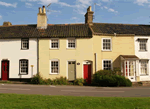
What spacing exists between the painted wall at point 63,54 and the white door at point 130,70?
181 inches

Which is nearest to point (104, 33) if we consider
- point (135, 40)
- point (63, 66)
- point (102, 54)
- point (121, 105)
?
point (102, 54)

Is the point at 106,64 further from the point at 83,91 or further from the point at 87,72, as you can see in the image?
the point at 83,91

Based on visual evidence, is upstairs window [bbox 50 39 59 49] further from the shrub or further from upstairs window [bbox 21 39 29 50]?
the shrub

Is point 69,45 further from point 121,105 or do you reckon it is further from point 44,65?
point 121,105

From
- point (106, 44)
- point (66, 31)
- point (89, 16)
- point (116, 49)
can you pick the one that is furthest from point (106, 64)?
point (89, 16)

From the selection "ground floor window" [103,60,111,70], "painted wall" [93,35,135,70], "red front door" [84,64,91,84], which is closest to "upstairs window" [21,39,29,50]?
"red front door" [84,64,91,84]

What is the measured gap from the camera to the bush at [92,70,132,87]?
16.8 meters

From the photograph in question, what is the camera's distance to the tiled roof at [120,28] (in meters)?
20.7

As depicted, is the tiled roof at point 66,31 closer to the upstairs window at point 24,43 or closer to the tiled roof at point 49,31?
the tiled roof at point 49,31

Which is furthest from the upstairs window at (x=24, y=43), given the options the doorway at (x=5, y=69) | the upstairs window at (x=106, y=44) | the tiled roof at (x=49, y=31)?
the upstairs window at (x=106, y=44)

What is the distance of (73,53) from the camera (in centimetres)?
1967

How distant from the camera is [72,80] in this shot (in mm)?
19344

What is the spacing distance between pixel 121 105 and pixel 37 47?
15.0 meters

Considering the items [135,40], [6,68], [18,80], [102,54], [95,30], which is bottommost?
[18,80]
